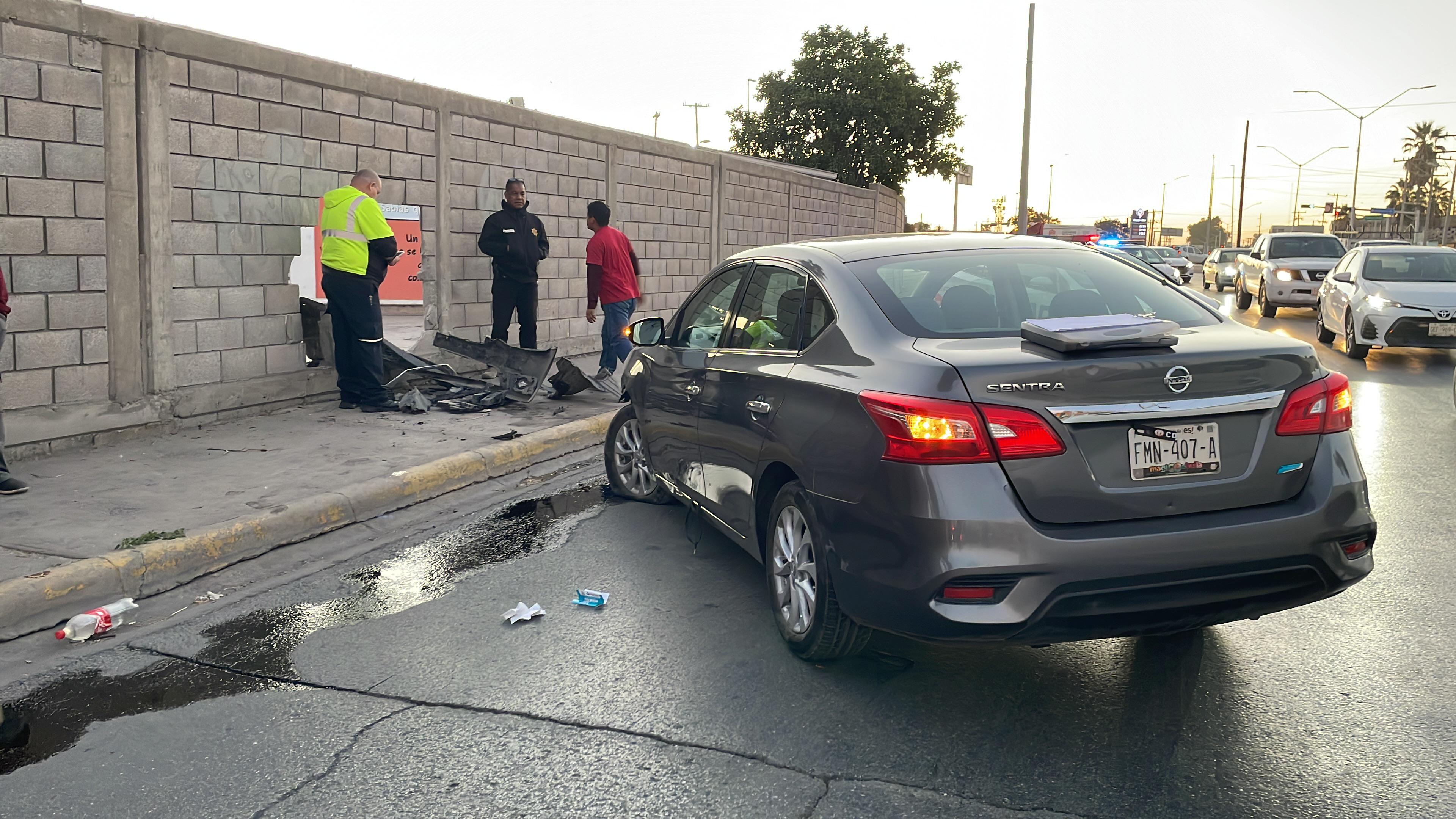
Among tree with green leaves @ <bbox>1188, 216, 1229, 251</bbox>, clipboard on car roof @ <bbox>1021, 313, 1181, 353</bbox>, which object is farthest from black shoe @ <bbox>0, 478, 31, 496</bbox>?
tree with green leaves @ <bbox>1188, 216, 1229, 251</bbox>

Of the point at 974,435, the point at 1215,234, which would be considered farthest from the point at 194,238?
the point at 1215,234

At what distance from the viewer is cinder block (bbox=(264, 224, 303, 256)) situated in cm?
955

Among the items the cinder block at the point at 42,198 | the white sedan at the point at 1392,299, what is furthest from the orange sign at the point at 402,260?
the white sedan at the point at 1392,299

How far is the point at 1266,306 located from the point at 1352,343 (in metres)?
8.23

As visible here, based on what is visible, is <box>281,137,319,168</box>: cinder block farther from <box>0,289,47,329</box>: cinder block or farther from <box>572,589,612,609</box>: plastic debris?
<box>572,589,612,609</box>: plastic debris

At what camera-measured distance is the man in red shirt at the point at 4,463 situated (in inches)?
251

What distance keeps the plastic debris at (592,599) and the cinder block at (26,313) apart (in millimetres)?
4730

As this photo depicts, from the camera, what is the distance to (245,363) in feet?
30.8

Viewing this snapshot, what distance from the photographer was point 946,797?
318 cm

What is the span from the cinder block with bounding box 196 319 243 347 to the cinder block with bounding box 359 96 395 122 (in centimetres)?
252

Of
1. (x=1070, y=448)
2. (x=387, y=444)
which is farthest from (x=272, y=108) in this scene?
(x=1070, y=448)

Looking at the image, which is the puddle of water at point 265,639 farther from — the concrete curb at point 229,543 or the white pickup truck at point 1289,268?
the white pickup truck at point 1289,268

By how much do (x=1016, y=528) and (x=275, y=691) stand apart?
2638mm

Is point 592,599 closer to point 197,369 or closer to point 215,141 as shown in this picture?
point 197,369
